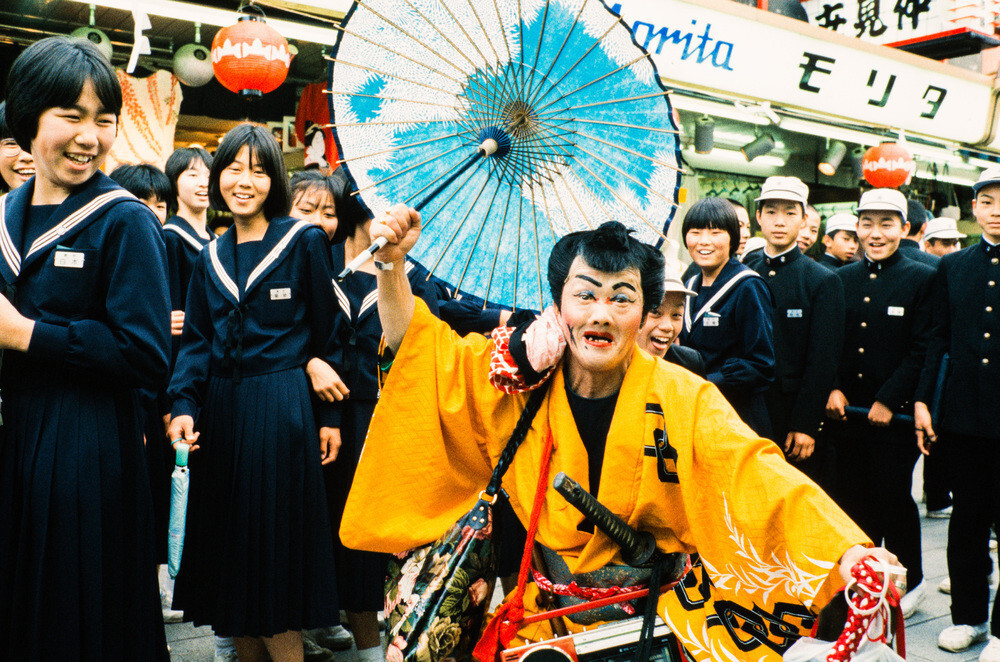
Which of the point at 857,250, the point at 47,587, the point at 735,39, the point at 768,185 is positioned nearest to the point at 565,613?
the point at 47,587

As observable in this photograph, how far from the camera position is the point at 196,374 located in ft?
10.9

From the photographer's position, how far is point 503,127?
2352 mm

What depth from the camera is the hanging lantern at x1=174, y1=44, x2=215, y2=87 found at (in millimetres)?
6805

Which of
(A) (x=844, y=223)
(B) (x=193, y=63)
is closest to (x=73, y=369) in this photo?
(B) (x=193, y=63)

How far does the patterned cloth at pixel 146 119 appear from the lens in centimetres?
631

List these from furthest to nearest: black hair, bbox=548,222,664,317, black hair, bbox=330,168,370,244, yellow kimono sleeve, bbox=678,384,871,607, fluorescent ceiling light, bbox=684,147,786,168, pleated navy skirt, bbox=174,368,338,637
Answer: fluorescent ceiling light, bbox=684,147,786,168, black hair, bbox=330,168,370,244, pleated navy skirt, bbox=174,368,338,637, black hair, bbox=548,222,664,317, yellow kimono sleeve, bbox=678,384,871,607

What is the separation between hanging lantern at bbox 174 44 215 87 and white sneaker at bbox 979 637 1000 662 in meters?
6.53

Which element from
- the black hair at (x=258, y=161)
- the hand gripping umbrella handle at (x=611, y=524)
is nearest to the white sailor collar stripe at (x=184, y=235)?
the black hair at (x=258, y=161)

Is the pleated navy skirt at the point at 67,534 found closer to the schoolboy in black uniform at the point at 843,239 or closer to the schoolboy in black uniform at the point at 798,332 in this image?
the schoolboy in black uniform at the point at 798,332

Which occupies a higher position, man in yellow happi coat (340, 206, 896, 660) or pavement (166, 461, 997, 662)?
man in yellow happi coat (340, 206, 896, 660)

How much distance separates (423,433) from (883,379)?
3.68 m

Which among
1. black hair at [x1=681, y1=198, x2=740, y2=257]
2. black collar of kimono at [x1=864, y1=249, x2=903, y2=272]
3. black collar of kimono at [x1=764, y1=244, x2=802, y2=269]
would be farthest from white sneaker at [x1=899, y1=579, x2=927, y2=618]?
black hair at [x1=681, y1=198, x2=740, y2=257]

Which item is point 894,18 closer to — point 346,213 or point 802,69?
point 802,69

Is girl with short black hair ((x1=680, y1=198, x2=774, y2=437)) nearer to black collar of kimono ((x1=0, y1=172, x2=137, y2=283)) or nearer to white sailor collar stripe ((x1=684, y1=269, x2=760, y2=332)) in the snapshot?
white sailor collar stripe ((x1=684, y1=269, x2=760, y2=332))
